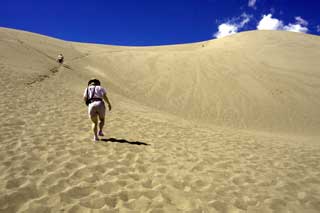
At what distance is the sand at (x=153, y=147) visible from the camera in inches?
133

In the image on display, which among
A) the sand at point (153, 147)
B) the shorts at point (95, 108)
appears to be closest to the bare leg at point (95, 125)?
the shorts at point (95, 108)

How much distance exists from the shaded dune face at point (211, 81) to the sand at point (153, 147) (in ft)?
0.39

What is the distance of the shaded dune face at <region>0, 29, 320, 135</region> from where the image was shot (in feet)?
41.4

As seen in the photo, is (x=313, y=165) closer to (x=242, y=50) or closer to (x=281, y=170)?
(x=281, y=170)

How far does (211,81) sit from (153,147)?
1187 centimetres

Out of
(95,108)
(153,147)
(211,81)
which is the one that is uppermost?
(211,81)

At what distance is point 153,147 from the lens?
5773 millimetres

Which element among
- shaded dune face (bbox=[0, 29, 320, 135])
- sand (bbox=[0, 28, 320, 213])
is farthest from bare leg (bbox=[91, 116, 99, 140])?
shaded dune face (bbox=[0, 29, 320, 135])

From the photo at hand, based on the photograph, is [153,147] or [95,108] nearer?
[95,108]

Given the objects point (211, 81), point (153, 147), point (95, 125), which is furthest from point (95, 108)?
point (211, 81)

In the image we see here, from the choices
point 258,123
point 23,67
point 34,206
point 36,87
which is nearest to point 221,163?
point 34,206

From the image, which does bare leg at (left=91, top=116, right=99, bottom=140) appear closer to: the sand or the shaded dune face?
the sand

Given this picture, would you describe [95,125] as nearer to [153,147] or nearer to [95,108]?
[95,108]

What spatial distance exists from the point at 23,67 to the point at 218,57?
54.6 feet
